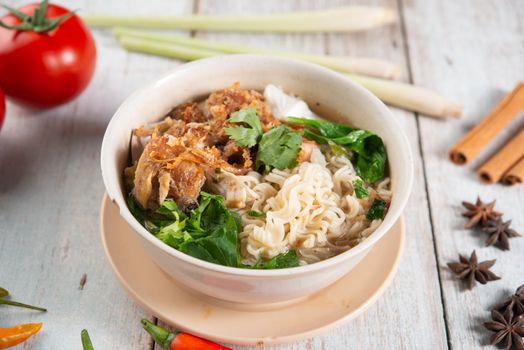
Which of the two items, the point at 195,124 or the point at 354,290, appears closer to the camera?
the point at 354,290

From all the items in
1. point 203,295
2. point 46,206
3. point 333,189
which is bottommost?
point 46,206

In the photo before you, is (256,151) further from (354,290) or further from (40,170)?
(40,170)

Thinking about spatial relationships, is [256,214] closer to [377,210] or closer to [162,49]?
[377,210]

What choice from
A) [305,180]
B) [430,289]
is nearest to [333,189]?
[305,180]

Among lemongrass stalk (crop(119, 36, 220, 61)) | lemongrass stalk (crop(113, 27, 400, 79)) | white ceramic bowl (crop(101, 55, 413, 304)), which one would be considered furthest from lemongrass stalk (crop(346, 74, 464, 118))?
lemongrass stalk (crop(119, 36, 220, 61))

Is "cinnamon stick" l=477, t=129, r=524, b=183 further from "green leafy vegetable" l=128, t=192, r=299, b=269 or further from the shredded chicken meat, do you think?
"green leafy vegetable" l=128, t=192, r=299, b=269
